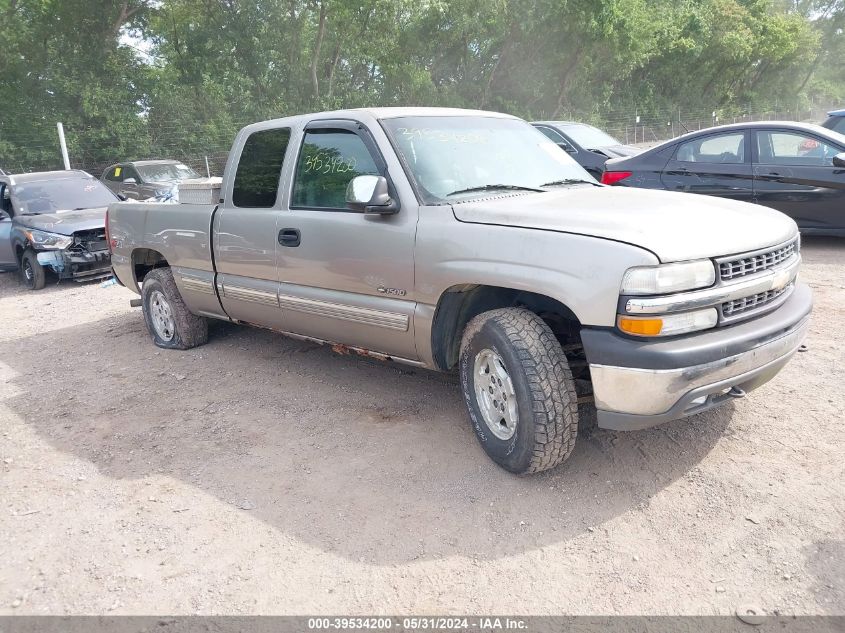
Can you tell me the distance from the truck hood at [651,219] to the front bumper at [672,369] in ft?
1.26

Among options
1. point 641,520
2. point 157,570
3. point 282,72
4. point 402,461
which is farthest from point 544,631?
point 282,72

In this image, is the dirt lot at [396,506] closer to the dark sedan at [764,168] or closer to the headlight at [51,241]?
the dark sedan at [764,168]

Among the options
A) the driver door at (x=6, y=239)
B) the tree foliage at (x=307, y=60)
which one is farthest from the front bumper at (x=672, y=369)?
the tree foliage at (x=307, y=60)

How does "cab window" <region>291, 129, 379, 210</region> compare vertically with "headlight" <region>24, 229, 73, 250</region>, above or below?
above

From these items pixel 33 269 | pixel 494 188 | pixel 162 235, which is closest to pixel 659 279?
pixel 494 188

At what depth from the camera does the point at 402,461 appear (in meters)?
3.75

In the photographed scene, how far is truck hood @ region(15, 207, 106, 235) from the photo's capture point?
9383 millimetres

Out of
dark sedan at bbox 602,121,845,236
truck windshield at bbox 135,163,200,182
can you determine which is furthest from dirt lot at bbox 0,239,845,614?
truck windshield at bbox 135,163,200,182

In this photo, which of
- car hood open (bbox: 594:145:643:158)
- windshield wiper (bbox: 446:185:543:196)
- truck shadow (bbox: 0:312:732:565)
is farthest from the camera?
car hood open (bbox: 594:145:643:158)

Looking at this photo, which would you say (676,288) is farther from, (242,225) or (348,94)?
(348,94)

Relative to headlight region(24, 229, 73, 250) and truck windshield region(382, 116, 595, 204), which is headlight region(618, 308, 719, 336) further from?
headlight region(24, 229, 73, 250)

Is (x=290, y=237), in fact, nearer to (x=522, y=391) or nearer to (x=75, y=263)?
(x=522, y=391)

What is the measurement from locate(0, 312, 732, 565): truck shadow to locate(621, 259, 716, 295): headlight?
1.05 metres

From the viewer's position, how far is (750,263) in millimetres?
3133
